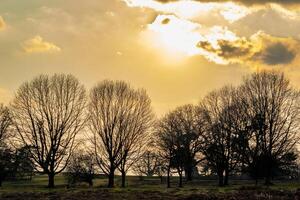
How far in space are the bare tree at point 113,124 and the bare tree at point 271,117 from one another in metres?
20.6

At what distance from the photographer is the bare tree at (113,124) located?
64.3 metres

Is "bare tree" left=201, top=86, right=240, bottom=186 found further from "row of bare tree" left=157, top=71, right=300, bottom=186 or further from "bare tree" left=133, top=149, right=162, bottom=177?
"bare tree" left=133, top=149, right=162, bottom=177

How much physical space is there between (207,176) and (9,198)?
7361 centimetres

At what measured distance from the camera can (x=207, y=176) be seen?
103m

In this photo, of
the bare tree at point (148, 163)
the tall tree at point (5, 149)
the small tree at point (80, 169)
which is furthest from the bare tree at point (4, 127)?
the bare tree at point (148, 163)

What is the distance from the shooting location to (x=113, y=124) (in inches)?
2537

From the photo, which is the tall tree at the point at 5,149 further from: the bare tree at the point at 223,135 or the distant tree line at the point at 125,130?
the bare tree at the point at 223,135

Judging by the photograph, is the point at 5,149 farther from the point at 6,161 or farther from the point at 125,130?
the point at 125,130

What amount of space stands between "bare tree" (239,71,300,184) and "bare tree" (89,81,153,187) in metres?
20.6

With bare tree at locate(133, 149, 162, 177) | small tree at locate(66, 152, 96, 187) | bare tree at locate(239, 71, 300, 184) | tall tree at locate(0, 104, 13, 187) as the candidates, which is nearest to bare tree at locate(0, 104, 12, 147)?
tall tree at locate(0, 104, 13, 187)

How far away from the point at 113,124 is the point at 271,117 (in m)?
26.3

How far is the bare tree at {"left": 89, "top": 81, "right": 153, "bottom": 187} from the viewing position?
2532 inches

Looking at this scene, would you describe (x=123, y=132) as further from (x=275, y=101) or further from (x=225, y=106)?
(x=275, y=101)

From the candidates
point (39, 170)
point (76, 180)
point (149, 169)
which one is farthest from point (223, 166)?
point (149, 169)
